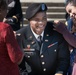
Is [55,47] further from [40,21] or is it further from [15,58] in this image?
[15,58]

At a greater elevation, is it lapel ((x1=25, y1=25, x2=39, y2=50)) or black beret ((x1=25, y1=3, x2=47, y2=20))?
black beret ((x1=25, y1=3, x2=47, y2=20))

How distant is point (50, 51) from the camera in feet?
10.6

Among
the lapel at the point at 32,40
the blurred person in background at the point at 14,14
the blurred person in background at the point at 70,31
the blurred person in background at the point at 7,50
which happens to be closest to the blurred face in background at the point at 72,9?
the blurred person in background at the point at 70,31

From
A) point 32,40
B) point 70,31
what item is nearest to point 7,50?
point 32,40

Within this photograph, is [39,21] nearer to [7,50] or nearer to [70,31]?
[70,31]

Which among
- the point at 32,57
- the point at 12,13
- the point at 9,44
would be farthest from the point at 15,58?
the point at 12,13

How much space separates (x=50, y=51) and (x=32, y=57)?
190mm

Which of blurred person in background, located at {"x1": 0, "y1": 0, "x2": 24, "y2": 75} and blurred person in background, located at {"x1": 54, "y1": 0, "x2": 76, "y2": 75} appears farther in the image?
blurred person in background, located at {"x1": 54, "y1": 0, "x2": 76, "y2": 75}

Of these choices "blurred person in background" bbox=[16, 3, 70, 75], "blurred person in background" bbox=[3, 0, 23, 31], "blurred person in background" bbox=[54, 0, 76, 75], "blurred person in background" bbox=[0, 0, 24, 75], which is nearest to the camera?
"blurred person in background" bbox=[0, 0, 24, 75]

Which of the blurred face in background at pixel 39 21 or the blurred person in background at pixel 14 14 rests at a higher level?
the blurred face in background at pixel 39 21

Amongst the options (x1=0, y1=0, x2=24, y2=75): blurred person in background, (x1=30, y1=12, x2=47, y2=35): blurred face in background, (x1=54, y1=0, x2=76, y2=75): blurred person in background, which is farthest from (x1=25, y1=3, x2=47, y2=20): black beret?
(x1=0, y1=0, x2=24, y2=75): blurred person in background

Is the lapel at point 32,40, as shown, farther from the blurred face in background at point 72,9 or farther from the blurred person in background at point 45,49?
the blurred face in background at point 72,9

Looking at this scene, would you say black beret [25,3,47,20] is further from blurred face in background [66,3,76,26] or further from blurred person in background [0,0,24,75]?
blurred person in background [0,0,24,75]

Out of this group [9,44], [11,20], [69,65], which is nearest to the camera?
[9,44]
